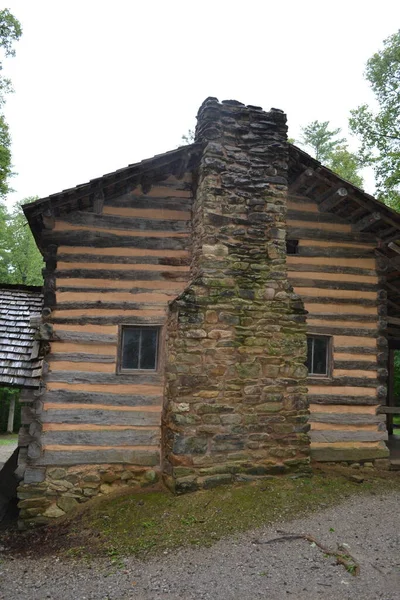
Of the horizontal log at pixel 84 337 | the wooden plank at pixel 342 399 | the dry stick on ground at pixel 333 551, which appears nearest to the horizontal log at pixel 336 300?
the wooden plank at pixel 342 399

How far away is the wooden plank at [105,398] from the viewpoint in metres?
7.53

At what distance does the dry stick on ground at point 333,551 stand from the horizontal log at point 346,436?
3.14 m

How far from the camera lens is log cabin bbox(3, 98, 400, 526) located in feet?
23.4

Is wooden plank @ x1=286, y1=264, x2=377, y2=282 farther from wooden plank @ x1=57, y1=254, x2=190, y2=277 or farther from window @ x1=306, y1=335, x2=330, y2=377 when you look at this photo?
wooden plank @ x1=57, y1=254, x2=190, y2=277

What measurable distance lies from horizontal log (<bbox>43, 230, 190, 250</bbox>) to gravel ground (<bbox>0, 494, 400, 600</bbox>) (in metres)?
4.90

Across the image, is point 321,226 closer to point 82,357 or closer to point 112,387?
point 112,387

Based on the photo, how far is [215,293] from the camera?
289 inches

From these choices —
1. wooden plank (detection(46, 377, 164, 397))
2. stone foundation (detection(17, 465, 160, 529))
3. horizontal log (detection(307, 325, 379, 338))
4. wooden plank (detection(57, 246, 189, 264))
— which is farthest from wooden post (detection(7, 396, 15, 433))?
horizontal log (detection(307, 325, 379, 338))

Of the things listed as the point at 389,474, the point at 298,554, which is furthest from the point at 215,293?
the point at 389,474

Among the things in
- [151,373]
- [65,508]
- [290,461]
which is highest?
[151,373]

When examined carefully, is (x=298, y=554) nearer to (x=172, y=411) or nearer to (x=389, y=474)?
(x=172, y=411)

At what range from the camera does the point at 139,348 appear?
807cm

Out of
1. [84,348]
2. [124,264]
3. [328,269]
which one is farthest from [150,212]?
[328,269]

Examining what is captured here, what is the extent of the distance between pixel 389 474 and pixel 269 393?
333 cm
